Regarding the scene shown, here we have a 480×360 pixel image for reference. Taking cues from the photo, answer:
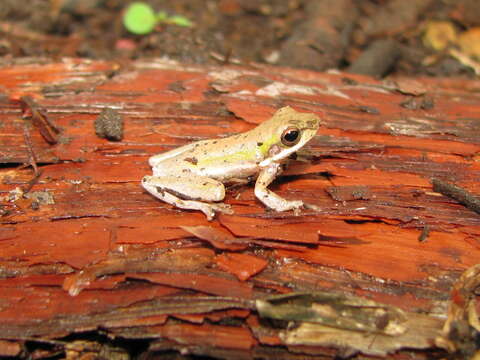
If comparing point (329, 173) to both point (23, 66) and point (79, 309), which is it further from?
point (23, 66)

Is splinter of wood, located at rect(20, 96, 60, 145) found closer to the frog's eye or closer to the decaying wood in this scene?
the decaying wood

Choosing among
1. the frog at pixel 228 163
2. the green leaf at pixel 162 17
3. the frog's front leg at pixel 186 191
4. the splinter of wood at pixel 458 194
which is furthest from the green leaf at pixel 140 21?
the splinter of wood at pixel 458 194

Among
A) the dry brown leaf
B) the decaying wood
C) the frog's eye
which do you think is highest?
the dry brown leaf

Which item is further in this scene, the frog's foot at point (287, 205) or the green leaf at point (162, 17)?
the green leaf at point (162, 17)

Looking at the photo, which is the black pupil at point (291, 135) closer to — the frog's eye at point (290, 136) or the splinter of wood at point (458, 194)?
the frog's eye at point (290, 136)

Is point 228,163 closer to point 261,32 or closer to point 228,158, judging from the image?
point 228,158

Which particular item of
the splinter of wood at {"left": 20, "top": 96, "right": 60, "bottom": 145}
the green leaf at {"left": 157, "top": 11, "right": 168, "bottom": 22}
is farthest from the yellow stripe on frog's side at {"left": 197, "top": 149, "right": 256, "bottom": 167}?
the green leaf at {"left": 157, "top": 11, "right": 168, "bottom": 22}

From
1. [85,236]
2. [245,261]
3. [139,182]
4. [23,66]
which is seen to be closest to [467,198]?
[245,261]
